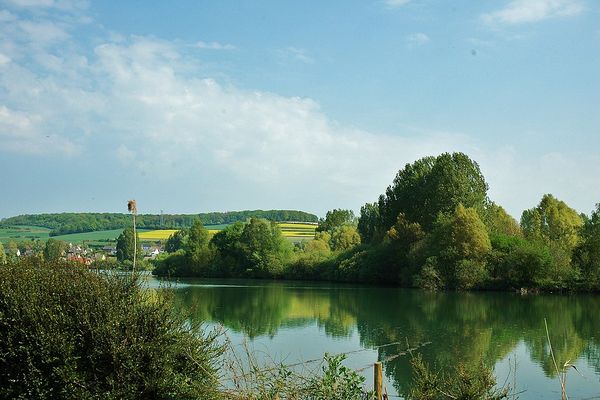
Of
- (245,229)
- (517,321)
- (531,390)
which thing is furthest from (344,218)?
(531,390)

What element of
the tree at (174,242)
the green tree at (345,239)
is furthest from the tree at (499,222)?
the tree at (174,242)

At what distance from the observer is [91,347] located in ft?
27.4

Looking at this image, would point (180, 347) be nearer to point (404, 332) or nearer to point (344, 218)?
point (404, 332)

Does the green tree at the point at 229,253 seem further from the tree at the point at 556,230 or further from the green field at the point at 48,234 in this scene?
the tree at the point at 556,230

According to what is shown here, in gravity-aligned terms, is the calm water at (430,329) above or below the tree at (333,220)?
below

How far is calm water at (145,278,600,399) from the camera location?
19125mm

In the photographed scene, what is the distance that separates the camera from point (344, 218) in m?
120

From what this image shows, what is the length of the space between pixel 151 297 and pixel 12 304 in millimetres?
1834

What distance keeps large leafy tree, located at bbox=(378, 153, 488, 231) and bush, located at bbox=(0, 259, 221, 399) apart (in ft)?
183

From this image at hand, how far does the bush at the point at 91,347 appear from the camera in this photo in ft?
26.6

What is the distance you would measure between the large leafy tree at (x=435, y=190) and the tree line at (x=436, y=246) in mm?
105

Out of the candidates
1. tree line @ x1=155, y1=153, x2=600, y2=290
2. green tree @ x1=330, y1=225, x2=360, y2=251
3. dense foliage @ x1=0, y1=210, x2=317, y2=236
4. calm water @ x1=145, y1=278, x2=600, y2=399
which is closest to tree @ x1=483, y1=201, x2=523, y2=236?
tree line @ x1=155, y1=153, x2=600, y2=290

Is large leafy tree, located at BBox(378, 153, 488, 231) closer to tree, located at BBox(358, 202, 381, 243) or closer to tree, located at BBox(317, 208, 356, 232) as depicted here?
A: tree, located at BBox(358, 202, 381, 243)

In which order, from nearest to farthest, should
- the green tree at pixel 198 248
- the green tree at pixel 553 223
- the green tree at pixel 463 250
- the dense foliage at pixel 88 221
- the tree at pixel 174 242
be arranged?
the green tree at pixel 463 250 → the green tree at pixel 553 223 → the green tree at pixel 198 248 → the dense foliage at pixel 88 221 → the tree at pixel 174 242
